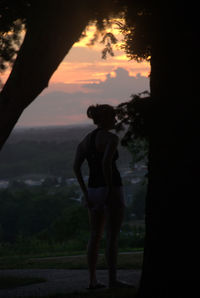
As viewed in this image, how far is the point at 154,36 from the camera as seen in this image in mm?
4859

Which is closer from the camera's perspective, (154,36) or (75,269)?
(154,36)

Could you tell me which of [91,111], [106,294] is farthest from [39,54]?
[106,294]

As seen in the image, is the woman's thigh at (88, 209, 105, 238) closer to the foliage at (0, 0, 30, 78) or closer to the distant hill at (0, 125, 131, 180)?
the foliage at (0, 0, 30, 78)

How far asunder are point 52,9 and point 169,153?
2.42 metres

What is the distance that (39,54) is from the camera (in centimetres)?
594

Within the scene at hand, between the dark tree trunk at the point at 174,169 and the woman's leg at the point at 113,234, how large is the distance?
30.2 inches

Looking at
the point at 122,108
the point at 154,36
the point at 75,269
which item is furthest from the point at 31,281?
the point at 154,36

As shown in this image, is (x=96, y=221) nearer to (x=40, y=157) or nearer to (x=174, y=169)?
(x=174, y=169)

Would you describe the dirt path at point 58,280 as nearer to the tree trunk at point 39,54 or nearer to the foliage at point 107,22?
the tree trunk at point 39,54

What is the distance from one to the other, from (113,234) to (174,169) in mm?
1269

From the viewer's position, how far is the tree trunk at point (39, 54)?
5926 millimetres

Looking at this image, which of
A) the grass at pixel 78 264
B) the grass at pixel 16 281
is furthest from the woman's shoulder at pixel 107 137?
the grass at pixel 78 264

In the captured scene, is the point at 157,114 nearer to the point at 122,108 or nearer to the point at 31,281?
the point at 122,108

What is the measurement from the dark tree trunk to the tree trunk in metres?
1.56
